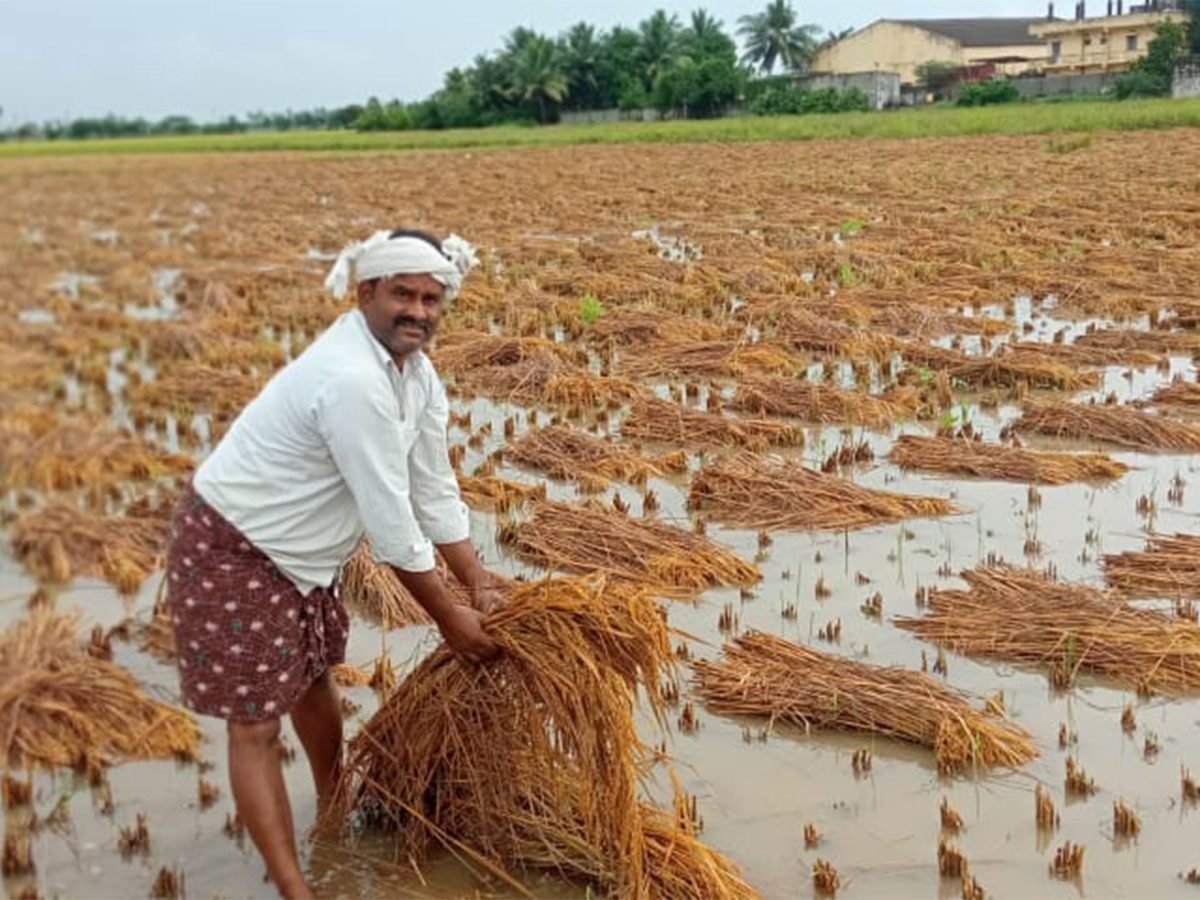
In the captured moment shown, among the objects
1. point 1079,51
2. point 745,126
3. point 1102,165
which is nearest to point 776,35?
point 1079,51

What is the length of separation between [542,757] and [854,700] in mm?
1130

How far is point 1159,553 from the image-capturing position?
482cm

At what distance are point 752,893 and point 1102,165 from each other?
69.8ft

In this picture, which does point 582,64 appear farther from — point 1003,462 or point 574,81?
point 1003,462

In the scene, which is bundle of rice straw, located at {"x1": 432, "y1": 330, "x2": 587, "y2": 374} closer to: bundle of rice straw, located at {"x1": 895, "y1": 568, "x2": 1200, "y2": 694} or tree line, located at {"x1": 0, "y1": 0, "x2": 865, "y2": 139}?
bundle of rice straw, located at {"x1": 895, "y1": 568, "x2": 1200, "y2": 694}

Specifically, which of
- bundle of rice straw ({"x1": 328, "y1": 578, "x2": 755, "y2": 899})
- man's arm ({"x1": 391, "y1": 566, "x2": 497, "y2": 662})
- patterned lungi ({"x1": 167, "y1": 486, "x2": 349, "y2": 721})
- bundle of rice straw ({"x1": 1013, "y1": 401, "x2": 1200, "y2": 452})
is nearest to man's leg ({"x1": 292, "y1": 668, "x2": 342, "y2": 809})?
bundle of rice straw ({"x1": 328, "y1": 578, "x2": 755, "y2": 899})

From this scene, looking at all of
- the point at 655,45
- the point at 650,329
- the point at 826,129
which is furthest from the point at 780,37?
the point at 650,329

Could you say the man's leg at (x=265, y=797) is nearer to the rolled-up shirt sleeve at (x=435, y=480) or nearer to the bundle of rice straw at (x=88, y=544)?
the rolled-up shirt sleeve at (x=435, y=480)

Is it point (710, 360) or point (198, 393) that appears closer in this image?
point (198, 393)

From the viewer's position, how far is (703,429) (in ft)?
22.0

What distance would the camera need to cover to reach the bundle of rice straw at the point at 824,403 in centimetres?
700

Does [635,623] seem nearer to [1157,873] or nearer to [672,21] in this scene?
[1157,873]

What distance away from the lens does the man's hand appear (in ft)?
9.32

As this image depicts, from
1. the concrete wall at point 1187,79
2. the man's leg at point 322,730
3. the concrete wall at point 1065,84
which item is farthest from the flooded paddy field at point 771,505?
the concrete wall at point 1065,84
